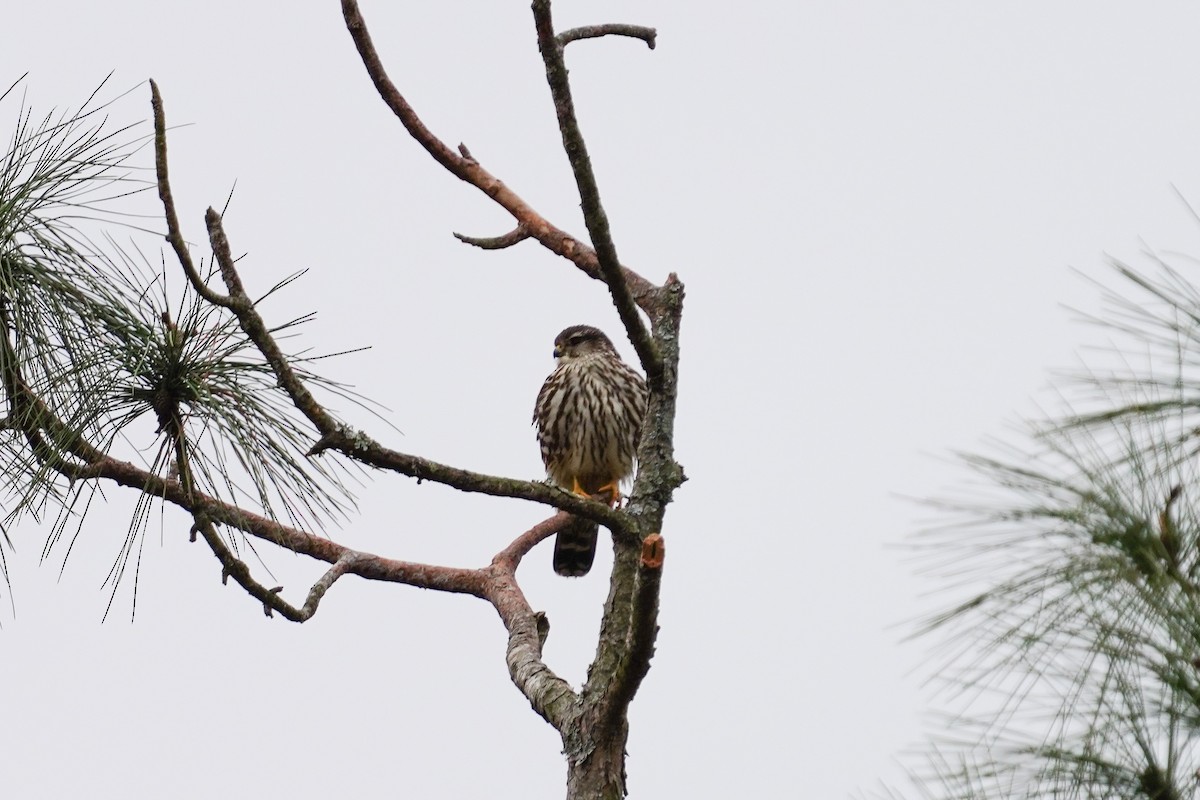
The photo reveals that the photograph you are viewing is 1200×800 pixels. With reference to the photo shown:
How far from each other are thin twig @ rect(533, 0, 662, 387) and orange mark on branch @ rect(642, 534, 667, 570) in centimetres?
65

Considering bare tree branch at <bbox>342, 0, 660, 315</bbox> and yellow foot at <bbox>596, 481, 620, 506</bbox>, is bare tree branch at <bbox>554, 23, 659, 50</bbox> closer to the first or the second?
bare tree branch at <bbox>342, 0, 660, 315</bbox>

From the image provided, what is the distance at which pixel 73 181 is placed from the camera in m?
3.88

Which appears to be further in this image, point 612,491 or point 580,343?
point 580,343

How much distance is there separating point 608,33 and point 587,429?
3445 mm

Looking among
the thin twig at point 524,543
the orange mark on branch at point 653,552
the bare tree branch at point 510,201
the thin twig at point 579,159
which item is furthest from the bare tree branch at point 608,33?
the thin twig at point 524,543

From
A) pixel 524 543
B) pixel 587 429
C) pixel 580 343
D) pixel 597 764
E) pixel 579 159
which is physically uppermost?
pixel 580 343

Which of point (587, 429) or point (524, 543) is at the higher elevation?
point (587, 429)

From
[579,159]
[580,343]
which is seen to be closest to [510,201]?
[579,159]

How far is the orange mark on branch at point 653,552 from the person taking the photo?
300 cm

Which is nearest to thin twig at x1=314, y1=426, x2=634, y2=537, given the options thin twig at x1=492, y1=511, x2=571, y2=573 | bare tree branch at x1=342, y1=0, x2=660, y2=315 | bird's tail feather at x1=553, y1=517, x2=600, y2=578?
bare tree branch at x1=342, y1=0, x2=660, y2=315

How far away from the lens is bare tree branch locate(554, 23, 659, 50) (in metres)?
3.53

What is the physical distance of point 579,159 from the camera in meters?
3.20

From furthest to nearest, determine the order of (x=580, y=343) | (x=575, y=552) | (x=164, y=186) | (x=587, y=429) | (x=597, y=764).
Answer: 1. (x=580, y=343)
2. (x=575, y=552)
3. (x=587, y=429)
4. (x=597, y=764)
5. (x=164, y=186)

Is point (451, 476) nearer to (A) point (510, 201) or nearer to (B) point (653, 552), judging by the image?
(B) point (653, 552)
